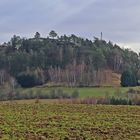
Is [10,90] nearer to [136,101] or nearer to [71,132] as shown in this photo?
[136,101]

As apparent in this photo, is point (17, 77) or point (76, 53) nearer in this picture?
point (17, 77)

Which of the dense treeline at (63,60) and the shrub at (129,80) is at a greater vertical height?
the dense treeline at (63,60)

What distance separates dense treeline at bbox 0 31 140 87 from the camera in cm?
9269

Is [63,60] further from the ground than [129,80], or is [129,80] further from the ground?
[63,60]

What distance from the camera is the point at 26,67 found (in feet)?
328

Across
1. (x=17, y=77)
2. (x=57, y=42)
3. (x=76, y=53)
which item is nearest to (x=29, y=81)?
(x=17, y=77)

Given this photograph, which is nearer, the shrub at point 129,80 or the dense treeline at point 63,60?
the shrub at point 129,80

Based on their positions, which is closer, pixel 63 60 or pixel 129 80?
pixel 129 80

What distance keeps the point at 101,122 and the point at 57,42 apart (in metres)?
95.9

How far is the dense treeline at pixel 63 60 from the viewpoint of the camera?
92.7 m

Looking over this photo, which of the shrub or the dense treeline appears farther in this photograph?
the dense treeline

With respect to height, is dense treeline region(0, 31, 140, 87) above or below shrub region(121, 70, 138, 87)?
above

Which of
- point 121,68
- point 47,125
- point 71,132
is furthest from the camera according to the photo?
point 121,68

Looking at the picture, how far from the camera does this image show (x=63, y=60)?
10900 cm
